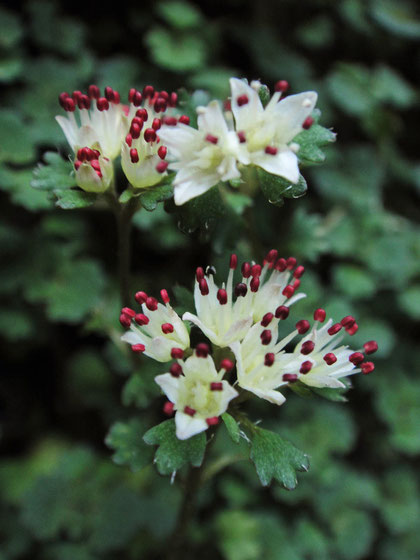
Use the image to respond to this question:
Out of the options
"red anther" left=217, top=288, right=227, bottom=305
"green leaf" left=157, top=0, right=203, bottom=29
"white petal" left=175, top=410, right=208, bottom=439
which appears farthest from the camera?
"green leaf" left=157, top=0, right=203, bottom=29

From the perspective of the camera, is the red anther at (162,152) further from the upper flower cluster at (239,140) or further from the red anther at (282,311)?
the red anther at (282,311)

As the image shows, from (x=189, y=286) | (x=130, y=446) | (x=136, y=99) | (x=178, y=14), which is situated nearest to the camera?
(x=136, y=99)

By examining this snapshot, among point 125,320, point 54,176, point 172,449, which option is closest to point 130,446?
point 172,449

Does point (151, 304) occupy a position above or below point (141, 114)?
below

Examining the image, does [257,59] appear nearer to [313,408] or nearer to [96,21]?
[96,21]

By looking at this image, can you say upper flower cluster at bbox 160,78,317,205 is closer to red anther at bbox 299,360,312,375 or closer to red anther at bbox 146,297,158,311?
red anther at bbox 146,297,158,311

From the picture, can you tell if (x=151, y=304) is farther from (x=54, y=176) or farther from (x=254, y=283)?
(x=54, y=176)

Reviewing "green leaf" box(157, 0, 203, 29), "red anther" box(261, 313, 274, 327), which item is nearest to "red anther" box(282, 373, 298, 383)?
"red anther" box(261, 313, 274, 327)
